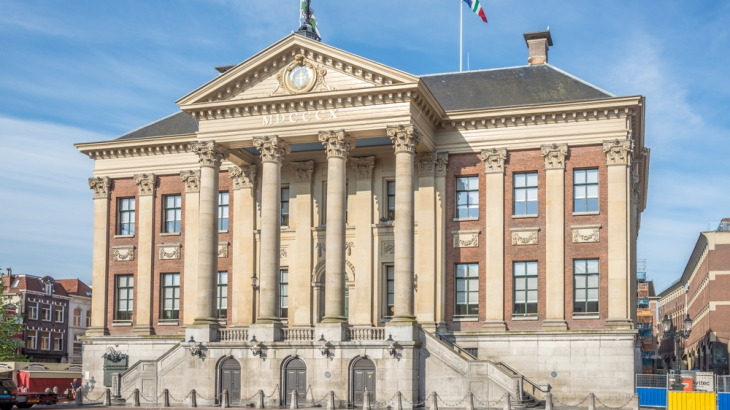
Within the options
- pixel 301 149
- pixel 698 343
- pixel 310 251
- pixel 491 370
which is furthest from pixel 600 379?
pixel 698 343

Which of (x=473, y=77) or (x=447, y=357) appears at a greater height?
(x=473, y=77)

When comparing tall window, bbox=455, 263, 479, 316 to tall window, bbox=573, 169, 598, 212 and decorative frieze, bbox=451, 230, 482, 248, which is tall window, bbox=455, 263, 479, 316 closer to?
decorative frieze, bbox=451, 230, 482, 248

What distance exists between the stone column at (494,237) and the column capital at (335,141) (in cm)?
739

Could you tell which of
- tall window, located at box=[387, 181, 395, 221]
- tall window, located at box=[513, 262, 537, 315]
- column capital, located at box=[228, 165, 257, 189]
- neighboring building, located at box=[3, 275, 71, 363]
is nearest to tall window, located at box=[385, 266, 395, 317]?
tall window, located at box=[387, 181, 395, 221]

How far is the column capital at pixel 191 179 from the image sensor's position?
162 ft

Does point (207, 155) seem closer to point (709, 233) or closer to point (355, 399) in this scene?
point (355, 399)

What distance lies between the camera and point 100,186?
2035 inches

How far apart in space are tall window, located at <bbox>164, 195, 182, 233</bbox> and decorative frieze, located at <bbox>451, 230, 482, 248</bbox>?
16.3m

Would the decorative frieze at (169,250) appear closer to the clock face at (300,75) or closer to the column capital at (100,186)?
the column capital at (100,186)

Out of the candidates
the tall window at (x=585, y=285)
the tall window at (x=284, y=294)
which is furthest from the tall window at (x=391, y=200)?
the tall window at (x=585, y=285)

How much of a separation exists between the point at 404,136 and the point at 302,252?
375 inches

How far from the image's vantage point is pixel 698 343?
9469 cm

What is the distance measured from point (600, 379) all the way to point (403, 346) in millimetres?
9534

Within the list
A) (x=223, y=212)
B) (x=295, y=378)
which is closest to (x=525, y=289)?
(x=295, y=378)
